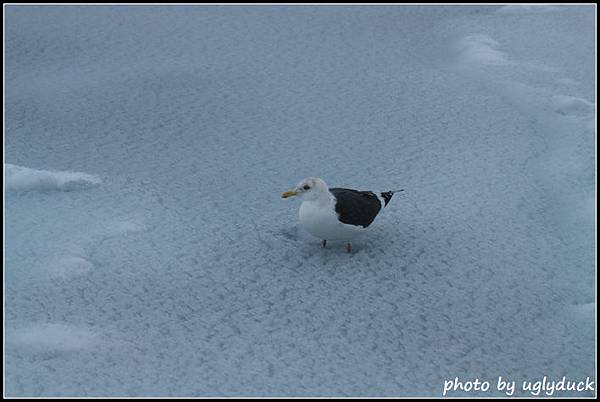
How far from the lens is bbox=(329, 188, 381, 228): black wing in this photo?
3.56 m

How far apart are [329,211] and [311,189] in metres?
0.15

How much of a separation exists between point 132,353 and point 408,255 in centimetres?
146

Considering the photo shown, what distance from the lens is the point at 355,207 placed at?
3.60 m

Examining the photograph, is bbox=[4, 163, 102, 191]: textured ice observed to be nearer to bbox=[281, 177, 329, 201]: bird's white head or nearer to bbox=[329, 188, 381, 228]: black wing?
bbox=[281, 177, 329, 201]: bird's white head

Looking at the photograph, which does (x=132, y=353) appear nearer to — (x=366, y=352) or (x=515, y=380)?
(x=366, y=352)

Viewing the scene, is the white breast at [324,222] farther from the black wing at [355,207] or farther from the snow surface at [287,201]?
the snow surface at [287,201]

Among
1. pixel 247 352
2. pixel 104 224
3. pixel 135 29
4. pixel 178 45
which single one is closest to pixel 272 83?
pixel 178 45

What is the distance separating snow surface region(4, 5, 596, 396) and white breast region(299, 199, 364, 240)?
0.13 metres

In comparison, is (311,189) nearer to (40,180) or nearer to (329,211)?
(329,211)

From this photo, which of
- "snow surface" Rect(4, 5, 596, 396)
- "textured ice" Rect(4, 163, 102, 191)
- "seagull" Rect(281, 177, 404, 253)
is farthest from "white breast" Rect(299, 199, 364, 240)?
"textured ice" Rect(4, 163, 102, 191)

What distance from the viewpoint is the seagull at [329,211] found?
11.6 ft

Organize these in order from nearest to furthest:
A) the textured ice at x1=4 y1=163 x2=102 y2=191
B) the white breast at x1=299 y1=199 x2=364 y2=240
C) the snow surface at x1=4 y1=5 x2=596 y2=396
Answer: the snow surface at x1=4 y1=5 x2=596 y2=396, the white breast at x1=299 y1=199 x2=364 y2=240, the textured ice at x1=4 y1=163 x2=102 y2=191

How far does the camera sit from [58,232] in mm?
3730

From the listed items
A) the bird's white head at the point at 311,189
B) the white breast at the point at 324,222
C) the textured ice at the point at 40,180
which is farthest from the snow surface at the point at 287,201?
the bird's white head at the point at 311,189
